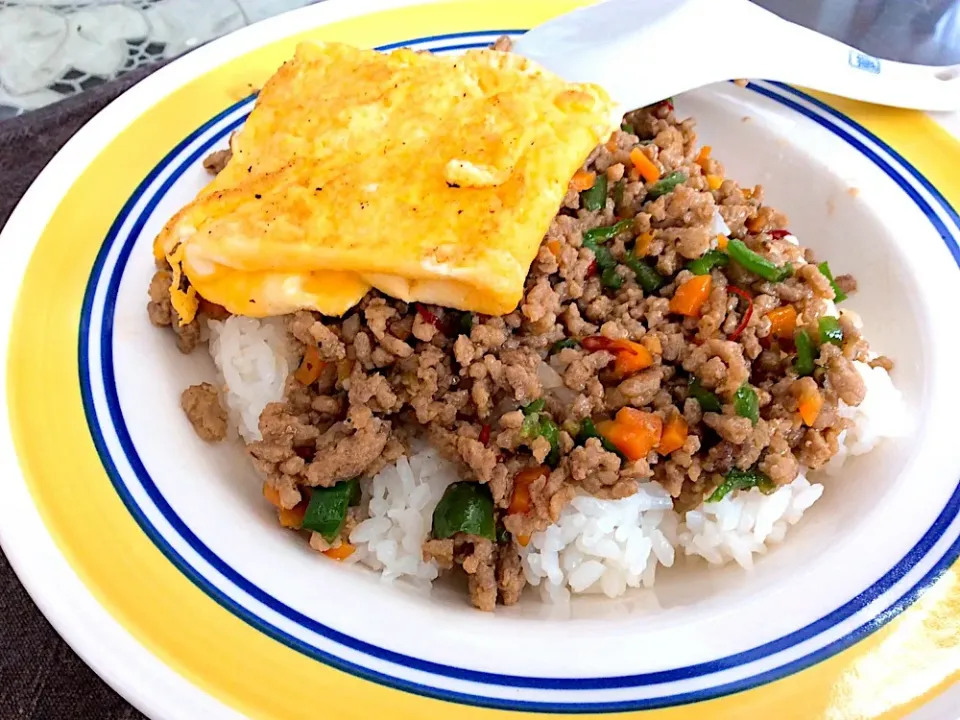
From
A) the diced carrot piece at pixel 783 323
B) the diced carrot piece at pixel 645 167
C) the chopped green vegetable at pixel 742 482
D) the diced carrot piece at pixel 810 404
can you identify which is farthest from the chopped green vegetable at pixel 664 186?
the chopped green vegetable at pixel 742 482

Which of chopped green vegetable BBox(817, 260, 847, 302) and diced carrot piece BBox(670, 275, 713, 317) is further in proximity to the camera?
chopped green vegetable BBox(817, 260, 847, 302)

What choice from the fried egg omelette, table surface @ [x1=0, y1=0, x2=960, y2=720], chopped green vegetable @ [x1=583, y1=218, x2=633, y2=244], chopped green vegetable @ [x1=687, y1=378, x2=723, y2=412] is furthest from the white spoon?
table surface @ [x1=0, y1=0, x2=960, y2=720]

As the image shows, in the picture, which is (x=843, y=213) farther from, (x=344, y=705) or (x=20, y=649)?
(x=20, y=649)

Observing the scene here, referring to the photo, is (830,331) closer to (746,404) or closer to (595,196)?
(746,404)

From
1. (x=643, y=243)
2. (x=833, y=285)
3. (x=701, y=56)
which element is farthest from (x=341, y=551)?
(x=701, y=56)

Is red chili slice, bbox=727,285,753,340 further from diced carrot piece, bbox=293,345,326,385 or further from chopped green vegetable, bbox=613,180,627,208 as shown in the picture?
diced carrot piece, bbox=293,345,326,385

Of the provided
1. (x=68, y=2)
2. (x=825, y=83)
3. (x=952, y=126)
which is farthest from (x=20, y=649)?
(x=68, y=2)
